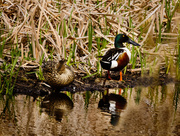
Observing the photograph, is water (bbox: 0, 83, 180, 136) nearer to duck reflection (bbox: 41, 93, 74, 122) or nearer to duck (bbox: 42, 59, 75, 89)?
duck reflection (bbox: 41, 93, 74, 122)

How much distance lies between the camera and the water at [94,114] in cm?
366

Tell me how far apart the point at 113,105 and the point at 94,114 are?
558 mm

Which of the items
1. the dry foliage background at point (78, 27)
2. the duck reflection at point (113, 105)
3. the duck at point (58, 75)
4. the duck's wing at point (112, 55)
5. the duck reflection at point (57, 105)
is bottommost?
the duck reflection at point (113, 105)

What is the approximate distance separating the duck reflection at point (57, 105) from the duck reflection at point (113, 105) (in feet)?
1.38

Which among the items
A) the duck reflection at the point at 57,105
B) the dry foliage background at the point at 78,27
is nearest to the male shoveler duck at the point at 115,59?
the dry foliage background at the point at 78,27

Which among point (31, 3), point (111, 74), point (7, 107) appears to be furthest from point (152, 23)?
point (7, 107)

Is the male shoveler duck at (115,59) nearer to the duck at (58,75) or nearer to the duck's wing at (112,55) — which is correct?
the duck's wing at (112,55)

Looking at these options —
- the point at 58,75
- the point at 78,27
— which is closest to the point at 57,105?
the point at 58,75

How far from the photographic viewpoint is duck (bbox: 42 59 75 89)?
5340mm

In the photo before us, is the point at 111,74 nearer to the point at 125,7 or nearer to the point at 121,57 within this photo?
the point at 121,57

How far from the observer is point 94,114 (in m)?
4.25

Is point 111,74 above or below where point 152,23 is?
below

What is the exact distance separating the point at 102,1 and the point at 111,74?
6.73 ft

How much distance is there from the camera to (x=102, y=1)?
8000 millimetres
